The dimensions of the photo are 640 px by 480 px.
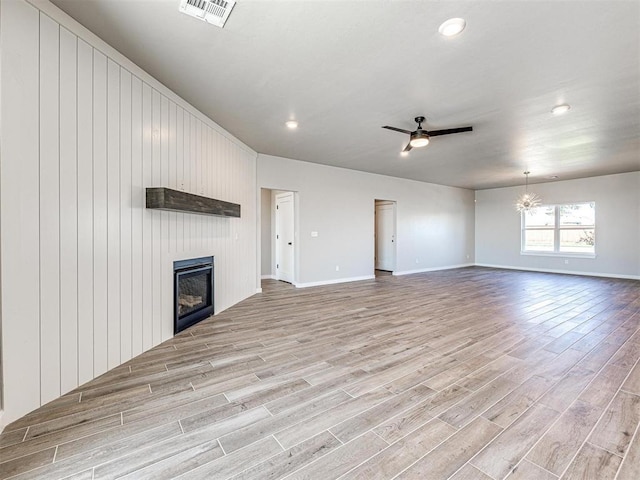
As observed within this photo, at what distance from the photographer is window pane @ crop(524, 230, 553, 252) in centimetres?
893

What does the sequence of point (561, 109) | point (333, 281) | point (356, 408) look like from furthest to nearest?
1. point (333, 281)
2. point (561, 109)
3. point (356, 408)

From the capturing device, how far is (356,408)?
199cm

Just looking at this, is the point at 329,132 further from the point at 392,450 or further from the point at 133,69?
the point at 392,450

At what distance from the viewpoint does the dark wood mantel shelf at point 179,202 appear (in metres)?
2.75

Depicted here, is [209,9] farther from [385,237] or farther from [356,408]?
[385,237]

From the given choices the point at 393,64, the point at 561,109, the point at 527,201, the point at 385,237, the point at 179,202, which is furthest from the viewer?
the point at 385,237

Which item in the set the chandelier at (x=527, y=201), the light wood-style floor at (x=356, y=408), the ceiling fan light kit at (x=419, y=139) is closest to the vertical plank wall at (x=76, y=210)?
the light wood-style floor at (x=356, y=408)

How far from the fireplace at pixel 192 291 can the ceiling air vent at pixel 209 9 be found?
7.80ft

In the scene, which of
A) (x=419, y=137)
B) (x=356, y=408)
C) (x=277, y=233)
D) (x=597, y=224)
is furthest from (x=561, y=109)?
(x=597, y=224)

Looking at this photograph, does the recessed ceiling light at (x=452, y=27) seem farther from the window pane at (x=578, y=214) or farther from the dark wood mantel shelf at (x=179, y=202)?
the window pane at (x=578, y=214)

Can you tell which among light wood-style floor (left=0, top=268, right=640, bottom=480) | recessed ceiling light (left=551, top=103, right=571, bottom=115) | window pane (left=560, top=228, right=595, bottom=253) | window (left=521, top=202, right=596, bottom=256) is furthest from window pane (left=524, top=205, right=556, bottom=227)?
recessed ceiling light (left=551, top=103, right=571, bottom=115)

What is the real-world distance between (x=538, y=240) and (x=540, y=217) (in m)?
0.71

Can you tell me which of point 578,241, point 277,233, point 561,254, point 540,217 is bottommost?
point 561,254

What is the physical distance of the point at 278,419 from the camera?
6.17 ft
